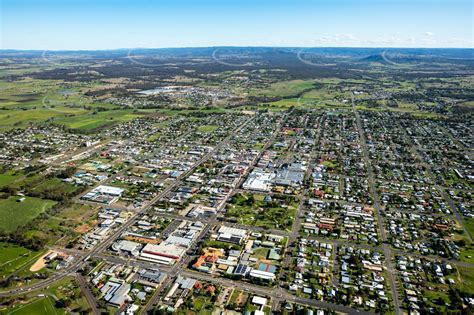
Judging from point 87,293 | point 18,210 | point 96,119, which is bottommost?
point 87,293

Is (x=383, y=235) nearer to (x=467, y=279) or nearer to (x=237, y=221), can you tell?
(x=467, y=279)

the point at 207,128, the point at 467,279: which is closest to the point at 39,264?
the point at 467,279

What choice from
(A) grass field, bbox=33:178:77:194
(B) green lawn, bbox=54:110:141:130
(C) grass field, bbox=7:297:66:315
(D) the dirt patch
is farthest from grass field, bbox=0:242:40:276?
(B) green lawn, bbox=54:110:141:130

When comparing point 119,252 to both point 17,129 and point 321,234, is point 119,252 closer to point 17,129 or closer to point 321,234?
point 321,234

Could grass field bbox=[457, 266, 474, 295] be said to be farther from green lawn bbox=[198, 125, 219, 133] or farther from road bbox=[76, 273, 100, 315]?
green lawn bbox=[198, 125, 219, 133]

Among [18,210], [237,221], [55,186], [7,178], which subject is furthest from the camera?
[7,178]

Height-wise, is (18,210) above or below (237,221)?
above

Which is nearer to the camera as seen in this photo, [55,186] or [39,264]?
[39,264]

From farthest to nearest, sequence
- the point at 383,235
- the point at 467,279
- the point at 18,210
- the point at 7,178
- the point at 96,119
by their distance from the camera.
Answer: the point at 96,119
the point at 7,178
the point at 18,210
the point at 383,235
the point at 467,279

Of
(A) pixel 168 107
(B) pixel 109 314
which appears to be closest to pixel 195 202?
(B) pixel 109 314
